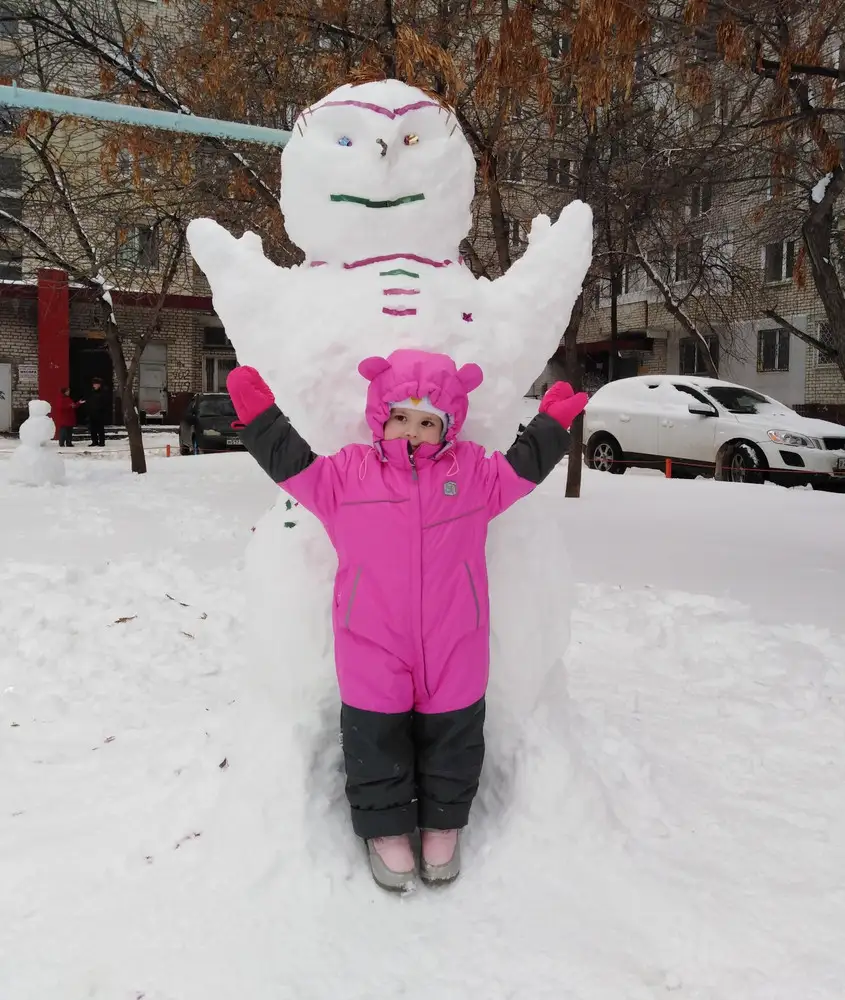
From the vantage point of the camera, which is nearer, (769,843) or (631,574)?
(769,843)

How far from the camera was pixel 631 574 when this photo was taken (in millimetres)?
5273

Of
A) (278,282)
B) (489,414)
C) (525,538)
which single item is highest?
(278,282)

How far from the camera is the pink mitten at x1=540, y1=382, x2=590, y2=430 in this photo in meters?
2.22

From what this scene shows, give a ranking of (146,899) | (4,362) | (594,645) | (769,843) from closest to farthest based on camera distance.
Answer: (146,899)
(769,843)
(594,645)
(4,362)

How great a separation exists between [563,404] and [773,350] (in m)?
19.1

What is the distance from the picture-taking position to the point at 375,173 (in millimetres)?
2385

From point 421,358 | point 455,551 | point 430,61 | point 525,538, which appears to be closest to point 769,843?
point 525,538

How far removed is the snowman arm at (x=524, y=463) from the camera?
2.19m

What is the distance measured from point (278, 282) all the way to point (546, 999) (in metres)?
1.95

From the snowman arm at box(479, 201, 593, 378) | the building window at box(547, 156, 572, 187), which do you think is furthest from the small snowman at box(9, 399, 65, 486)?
the snowman arm at box(479, 201, 593, 378)

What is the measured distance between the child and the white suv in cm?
882

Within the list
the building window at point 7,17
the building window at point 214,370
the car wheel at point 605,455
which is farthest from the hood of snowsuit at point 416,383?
the building window at point 214,370

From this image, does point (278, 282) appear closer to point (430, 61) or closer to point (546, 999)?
point (546, 999)

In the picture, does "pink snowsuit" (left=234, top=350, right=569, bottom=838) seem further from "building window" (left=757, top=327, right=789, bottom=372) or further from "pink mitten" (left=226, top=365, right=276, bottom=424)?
"building window" (left=757, top=327, right=789, bottom=372)
